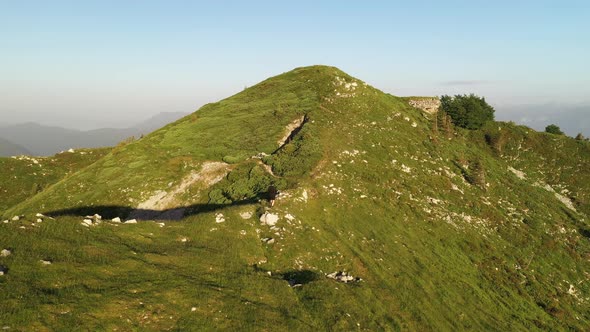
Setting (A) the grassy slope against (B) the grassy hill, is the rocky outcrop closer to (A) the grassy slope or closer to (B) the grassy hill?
(B) the grassy hill

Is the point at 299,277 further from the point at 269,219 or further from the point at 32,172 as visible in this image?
the point at 32,172

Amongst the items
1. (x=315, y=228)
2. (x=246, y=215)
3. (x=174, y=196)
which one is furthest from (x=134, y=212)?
(x=315, y=228)

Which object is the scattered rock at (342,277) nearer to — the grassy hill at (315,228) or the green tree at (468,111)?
the grassy hill at (315,228)

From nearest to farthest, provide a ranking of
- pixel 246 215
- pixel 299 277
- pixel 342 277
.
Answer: pixel 299 277, pixel 342 277, pixel 246 215

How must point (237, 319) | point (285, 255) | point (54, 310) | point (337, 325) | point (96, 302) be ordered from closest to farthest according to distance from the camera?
point (54, 310), point (96, 302), point (237, 319), point (337, 325), point (285, 255)

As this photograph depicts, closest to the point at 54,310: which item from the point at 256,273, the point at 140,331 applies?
the point at 140,331

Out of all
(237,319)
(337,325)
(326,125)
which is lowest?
(337,325)

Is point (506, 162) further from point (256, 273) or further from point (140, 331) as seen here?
point (140, 331)
